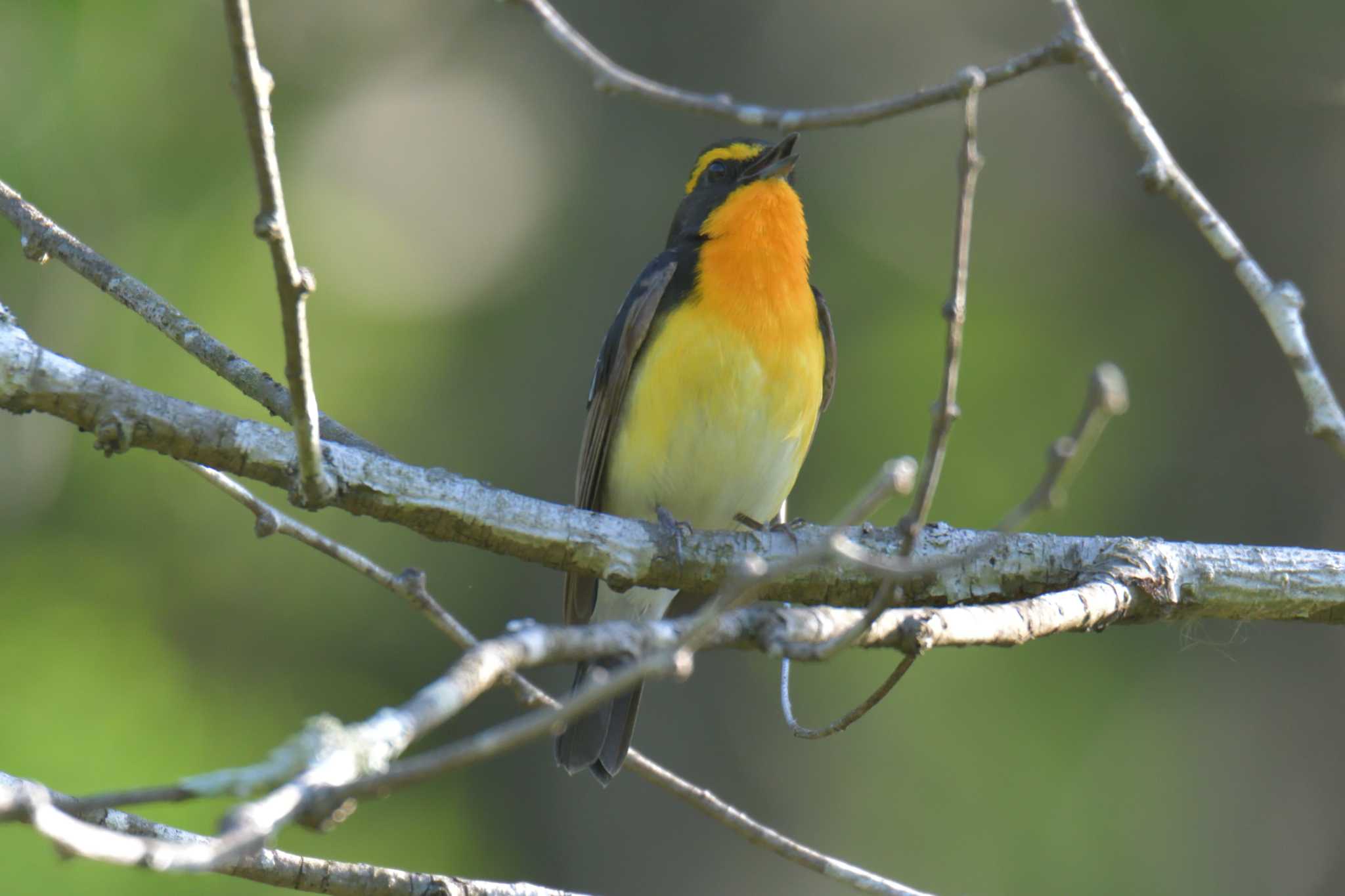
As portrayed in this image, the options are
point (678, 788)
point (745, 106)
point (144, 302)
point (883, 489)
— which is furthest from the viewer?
point (144, 302)

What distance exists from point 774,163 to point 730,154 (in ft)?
1.20

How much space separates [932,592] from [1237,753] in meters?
5.20

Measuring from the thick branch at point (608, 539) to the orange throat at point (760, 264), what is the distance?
1139 mm

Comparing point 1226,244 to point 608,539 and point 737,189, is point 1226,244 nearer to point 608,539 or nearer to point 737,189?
point 608,539

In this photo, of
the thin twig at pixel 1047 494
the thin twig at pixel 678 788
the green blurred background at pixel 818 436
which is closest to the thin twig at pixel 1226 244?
the thin twig at pixel 1047 494

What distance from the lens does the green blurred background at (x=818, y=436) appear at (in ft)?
25.0

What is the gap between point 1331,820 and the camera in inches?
301

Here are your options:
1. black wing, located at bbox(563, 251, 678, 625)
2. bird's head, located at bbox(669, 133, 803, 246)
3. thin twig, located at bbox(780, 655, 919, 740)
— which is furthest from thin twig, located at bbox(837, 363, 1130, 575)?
bird's head, located at bbox(669, 133, 803, 246)

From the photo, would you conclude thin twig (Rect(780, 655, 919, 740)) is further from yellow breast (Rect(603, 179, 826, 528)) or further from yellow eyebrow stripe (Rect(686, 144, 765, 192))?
yellow eyebrow stripe (Rect(686, 144, 765, 192))

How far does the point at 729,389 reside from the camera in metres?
4.69

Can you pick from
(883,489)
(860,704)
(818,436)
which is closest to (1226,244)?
(883,489)

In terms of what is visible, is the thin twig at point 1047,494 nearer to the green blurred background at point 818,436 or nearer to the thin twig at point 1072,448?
the thin twig at point 1072,448

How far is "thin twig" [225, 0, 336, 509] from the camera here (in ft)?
6.12

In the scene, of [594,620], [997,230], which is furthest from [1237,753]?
[594,620]
